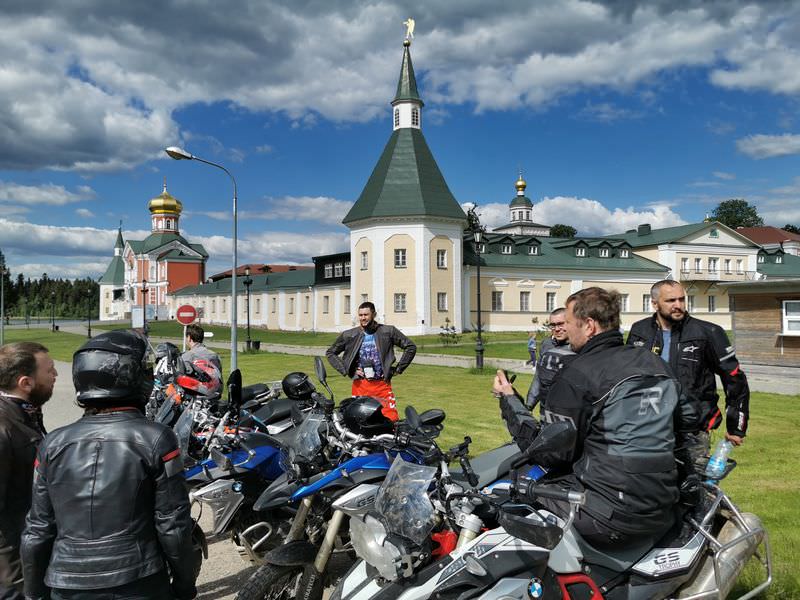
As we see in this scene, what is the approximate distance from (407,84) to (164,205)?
54.0 metres

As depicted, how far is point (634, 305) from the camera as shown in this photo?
58.6m

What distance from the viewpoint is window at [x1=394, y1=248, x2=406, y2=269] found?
1869 inches

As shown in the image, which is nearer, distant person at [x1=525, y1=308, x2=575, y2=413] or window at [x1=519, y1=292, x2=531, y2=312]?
distant person at [x1=525, y1=308, x2=575, y2=413]

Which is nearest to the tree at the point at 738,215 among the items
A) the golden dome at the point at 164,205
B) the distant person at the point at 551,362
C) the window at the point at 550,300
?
the window at the point at 550,300

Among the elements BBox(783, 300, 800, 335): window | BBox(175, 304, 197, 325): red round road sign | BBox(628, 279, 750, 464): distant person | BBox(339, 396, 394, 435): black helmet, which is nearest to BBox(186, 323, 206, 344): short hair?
→ BBox(339, 396, 394, 435): black helmet

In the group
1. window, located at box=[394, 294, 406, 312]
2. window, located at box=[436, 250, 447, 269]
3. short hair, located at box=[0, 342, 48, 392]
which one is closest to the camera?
short hair, located at box=[0, 342, 48, 392]

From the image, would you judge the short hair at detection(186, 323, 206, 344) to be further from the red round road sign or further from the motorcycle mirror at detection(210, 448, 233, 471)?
the red round road sign

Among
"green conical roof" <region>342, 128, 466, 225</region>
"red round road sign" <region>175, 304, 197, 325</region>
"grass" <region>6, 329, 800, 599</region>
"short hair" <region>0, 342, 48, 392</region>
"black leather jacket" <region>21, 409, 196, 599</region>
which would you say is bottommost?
"grass" <region>6, 329, 800, 599</region>

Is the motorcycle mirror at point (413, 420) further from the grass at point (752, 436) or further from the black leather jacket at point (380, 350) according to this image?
the black leather jacket at point (380, 350)

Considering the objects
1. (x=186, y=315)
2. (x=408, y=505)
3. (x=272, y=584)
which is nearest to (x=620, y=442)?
(x=408, y=505)

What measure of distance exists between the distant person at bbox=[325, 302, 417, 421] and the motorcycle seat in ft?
11.5

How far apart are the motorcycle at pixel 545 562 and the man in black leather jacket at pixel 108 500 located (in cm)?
86

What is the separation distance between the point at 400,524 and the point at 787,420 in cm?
1092

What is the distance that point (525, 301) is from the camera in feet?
176
